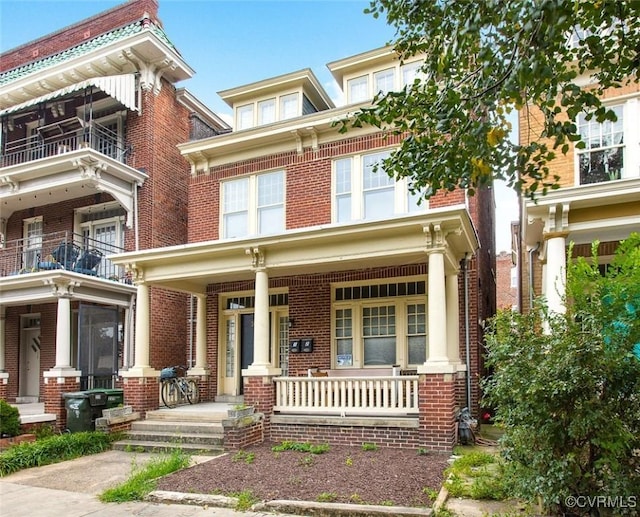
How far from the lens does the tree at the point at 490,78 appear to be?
4195 millimetres

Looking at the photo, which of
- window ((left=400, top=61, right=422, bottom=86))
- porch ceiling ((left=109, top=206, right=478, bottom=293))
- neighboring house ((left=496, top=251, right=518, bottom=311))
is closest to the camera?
porch ceiling ((left=109, top=206, right=478, bottom=293))

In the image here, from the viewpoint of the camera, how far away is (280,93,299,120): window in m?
14.3

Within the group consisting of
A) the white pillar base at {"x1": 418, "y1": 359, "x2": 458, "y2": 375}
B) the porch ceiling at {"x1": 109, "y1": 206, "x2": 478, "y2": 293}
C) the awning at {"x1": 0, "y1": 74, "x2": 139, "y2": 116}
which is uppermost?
the awning at {"x1": 0, "y1": 74, "x2": 139, "y2": 116}

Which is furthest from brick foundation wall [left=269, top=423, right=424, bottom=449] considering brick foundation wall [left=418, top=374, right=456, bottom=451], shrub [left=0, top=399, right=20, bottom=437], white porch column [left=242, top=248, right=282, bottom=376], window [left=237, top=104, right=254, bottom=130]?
window [left=237, top=104, right=254, bottom=130]

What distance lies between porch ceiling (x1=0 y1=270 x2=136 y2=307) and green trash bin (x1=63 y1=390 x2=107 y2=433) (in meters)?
2.84

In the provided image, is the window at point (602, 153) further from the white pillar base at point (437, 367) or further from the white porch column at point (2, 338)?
the white porch column at point (2, 338)

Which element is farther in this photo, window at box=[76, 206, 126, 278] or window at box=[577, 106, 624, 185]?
window at box=[76, 206, 126, 278]

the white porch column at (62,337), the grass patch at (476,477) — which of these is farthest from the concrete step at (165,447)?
the grass patch at (476,477)

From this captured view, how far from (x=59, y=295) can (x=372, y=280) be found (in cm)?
757

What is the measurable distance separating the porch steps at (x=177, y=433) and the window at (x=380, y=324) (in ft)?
10.9

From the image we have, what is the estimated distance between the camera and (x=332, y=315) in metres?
12.6

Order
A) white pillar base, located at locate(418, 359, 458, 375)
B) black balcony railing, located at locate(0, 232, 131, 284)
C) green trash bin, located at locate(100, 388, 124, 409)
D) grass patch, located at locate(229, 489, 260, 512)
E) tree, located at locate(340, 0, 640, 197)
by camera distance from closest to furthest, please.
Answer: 1. tree, located at locate(340, 0, 640, 197)
2. grass patch, located at locate(229, 489, 260, 512)
3. white pillar base, located at locate(418, 359, 458, 375)
4. green trash bin, located at locate(100, 388, 124, 409)
5. black balcony railing, located at locate(0, 232, 131, 284)

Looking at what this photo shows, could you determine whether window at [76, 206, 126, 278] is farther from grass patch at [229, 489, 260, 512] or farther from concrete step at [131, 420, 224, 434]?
grass patch at [229, 489, 260, 512]

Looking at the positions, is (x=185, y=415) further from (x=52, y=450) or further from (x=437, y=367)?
(x=437, y=367)
